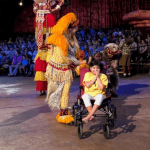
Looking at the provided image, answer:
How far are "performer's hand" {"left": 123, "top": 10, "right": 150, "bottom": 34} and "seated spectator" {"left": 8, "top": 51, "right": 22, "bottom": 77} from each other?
430 inches

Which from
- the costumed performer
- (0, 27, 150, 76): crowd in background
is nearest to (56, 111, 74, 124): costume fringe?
the costumed performer

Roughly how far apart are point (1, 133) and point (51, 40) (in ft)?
4.97

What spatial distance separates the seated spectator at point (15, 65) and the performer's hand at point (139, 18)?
1093 cm

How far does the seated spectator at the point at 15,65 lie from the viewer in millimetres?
12453

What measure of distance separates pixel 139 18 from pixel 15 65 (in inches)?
442

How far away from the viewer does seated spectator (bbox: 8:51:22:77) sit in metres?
12.5

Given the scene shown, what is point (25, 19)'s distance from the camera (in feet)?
74.3

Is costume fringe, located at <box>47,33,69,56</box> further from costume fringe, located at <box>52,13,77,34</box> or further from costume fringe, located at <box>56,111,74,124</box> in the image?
costume fringe, located at <box>56,111,74,124</box>

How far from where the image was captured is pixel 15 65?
498 inches

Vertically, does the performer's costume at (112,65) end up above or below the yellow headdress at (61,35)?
below

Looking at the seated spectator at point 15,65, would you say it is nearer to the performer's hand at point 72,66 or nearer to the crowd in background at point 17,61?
the crowd in background at point 17,61

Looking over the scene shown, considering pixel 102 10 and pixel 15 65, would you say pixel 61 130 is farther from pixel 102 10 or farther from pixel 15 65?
pixel 102 10

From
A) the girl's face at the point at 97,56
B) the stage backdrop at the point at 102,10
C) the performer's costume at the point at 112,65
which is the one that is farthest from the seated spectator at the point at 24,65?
the stage backdrop at the point at 102,10

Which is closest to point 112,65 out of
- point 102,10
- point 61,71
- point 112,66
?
point 112,66
